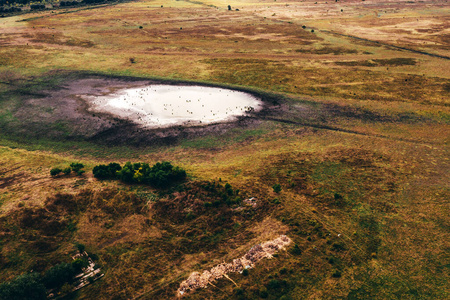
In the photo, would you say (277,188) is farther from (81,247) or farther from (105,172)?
(81,247)

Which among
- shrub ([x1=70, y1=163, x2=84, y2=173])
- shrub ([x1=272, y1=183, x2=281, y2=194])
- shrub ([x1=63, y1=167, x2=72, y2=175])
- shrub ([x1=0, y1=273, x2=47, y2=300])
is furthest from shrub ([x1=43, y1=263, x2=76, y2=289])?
shrub ([x1=272, y1=183, x2=281, y2=194])

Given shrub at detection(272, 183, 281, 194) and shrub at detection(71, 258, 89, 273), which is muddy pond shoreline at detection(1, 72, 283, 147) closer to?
shrub at detection(272, 183, 281, 194)

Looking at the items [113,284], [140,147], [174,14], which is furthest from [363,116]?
[174,14]

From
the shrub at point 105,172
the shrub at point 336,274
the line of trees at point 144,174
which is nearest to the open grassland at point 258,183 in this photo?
the shrub at point 336,274

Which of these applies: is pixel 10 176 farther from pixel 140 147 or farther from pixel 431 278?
pixel 431 278

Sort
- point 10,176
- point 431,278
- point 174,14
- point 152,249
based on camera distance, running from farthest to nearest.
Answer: point 174,14
point 10,176
point 152,249
point 431,278

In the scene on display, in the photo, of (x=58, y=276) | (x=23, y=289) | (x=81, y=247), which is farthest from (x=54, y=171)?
(x=23, y=289)
